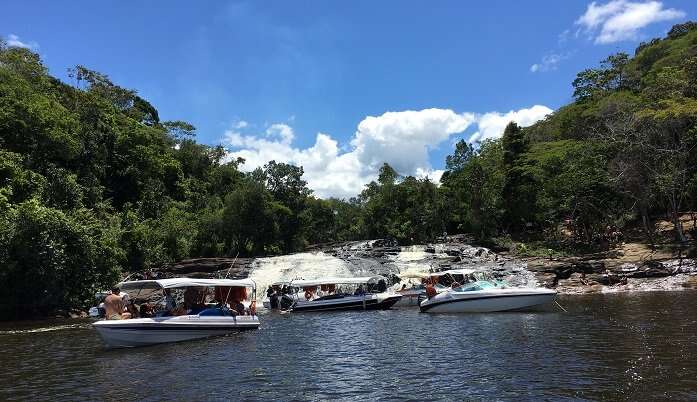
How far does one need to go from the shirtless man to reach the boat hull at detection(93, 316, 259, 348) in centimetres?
74

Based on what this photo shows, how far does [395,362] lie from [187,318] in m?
10.6

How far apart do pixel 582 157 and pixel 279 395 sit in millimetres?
51926

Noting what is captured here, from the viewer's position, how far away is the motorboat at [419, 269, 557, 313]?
2894 cm

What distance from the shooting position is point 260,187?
215ft

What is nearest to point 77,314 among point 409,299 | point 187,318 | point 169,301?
point 169,301

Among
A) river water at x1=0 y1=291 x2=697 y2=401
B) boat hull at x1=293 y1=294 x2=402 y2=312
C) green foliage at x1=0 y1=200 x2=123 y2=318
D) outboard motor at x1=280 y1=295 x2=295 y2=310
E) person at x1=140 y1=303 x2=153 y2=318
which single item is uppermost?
green foliage at x1=0 y1=200 x2=123 y2=318

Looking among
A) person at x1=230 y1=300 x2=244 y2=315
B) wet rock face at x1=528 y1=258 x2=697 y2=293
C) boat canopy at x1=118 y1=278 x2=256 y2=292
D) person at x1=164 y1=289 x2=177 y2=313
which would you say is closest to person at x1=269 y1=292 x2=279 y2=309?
person at x1=230 y1=300 x2=244 y2=315

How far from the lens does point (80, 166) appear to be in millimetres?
64312

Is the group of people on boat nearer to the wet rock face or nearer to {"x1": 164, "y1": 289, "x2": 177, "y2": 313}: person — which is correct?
{"x1": 164, "y1": 289, "x2": 177, "y2": 313}: person

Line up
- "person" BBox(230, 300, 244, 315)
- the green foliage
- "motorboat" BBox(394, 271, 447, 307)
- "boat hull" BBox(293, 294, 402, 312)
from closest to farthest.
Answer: "person" BBox(230, 300, 244, 315)
the green foliage
"boat hull" BBox(293, 294, 402, 312)
"motorboat" BBox(394, 271, 447, 307)

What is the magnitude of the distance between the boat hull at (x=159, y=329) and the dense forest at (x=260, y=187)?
1567 centimetres

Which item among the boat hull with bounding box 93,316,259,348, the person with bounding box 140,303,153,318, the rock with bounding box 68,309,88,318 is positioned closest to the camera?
the boat hull with bounding box 93,316,259,348

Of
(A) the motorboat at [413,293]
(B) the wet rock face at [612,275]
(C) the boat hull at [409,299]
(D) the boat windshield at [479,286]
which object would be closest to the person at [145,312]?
(D) the boat windshield at [479,286]

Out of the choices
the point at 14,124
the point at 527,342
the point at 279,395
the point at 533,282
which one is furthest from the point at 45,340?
the point at 14,124
